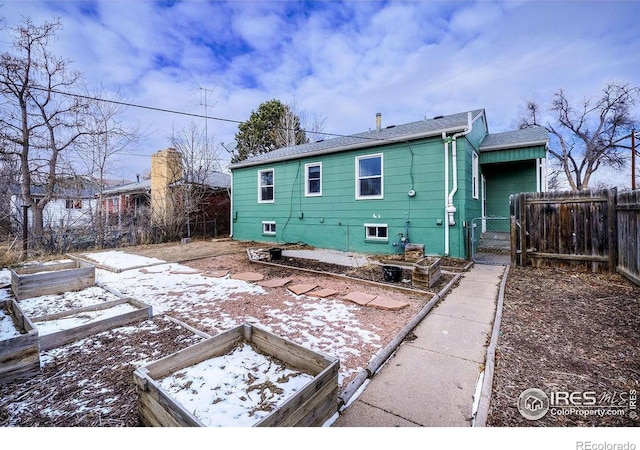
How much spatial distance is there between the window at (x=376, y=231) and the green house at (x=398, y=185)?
29 mm

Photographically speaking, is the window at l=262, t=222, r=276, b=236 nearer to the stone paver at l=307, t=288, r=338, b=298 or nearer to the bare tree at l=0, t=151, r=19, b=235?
the stone paver at l=307, t=288, r=338, b=298

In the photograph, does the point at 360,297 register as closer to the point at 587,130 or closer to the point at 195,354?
the point at 195,354

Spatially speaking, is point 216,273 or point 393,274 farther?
point 216,273

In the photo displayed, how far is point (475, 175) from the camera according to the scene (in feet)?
26.2

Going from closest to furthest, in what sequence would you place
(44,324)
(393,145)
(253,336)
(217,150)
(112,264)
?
1. (253,336)
2. (44,324)
3. (112,264)
4. (393,145)
5. (217,150)

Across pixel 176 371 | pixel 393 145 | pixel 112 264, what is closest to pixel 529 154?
pixel 393 145

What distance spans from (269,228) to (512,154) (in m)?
8.35

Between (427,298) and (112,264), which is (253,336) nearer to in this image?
(427,298)

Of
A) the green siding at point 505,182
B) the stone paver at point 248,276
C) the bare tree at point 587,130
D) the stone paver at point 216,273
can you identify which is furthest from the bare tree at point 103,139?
the bare tree at point 587,130

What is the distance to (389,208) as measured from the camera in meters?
7.71

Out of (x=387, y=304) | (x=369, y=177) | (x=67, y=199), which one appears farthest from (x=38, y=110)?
(x=387, y=304)

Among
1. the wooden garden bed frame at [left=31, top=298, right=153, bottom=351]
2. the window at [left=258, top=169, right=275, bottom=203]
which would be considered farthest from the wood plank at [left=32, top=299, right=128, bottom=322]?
the window at [left=258, top=169, right=275, bottom=203]

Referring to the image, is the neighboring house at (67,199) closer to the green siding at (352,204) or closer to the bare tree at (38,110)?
the bare tree at (38,110)
